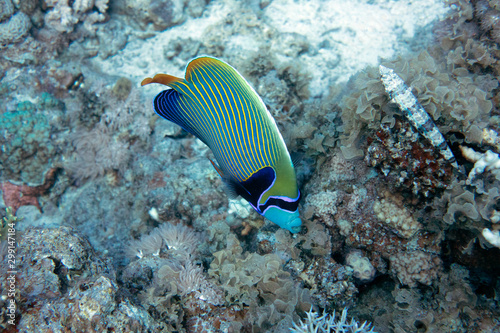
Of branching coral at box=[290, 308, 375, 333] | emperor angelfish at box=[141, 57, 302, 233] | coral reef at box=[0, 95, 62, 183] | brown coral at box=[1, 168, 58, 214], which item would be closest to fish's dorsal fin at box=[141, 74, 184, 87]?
emperor angelfish at box=[141, 57, 302, 233]

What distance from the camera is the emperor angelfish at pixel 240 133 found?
1.87m

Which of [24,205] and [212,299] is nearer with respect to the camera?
[212,299]

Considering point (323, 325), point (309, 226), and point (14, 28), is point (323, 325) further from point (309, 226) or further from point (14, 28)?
point (14, 28)

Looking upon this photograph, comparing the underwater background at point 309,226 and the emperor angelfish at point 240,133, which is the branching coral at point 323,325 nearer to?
the underwater background at point 309,226

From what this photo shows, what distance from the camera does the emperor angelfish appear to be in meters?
1.87

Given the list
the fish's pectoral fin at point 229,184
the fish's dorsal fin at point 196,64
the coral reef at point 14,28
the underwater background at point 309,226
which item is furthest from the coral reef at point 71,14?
the fish's pectoral fin at point 229,184

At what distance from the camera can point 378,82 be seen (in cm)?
227

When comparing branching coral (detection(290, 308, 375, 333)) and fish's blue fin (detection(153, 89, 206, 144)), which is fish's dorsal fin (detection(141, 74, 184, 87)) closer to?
fish's blue fin (detection(153, 89, 206, 144))

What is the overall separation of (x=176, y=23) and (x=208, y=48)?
1.36m

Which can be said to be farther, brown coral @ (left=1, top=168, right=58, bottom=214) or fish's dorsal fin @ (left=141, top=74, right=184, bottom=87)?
brown coral @ (left=1, top=168, right=58, bottom=214)

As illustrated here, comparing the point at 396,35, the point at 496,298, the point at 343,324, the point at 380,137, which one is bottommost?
the point at 343,324

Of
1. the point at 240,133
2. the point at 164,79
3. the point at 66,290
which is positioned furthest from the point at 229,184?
the point at 66,290

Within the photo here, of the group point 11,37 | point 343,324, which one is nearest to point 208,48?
point 11,37

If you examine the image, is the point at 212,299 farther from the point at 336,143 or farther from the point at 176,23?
the point at 176,23
